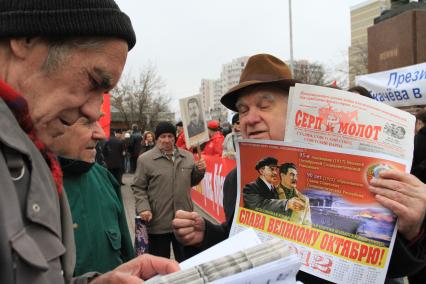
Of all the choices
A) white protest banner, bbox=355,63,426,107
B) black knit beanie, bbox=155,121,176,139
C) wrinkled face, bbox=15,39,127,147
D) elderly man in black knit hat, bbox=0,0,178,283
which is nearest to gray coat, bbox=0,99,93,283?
elderly man in black knit hat, bbox=0,0,178,283

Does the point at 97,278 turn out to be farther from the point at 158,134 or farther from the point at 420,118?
the point at 420,118

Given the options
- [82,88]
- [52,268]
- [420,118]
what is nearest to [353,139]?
[82,88]

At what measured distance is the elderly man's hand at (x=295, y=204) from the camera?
156cm

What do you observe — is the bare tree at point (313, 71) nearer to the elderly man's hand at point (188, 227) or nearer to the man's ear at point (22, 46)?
the elderly man's hand at point (188, 227)

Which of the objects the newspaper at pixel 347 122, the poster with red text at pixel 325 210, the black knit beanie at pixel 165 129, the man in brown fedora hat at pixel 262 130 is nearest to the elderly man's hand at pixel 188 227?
the man in brown fedora hat at pixel 262 130

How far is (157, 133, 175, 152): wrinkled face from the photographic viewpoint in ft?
16.8

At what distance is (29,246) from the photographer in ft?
2.48

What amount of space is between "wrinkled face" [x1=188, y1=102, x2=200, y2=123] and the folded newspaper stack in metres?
5.27

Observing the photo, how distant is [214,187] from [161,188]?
3.47m

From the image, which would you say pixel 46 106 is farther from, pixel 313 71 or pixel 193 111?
pixel 313 71

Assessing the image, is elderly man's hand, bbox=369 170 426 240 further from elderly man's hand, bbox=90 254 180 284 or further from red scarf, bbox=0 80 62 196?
red scarf, bbox=0 80 62 196

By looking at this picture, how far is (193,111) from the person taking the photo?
621 cm

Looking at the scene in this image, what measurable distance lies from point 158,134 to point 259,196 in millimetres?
3797

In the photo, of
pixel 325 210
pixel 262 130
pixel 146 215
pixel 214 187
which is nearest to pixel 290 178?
pixel 325 210
